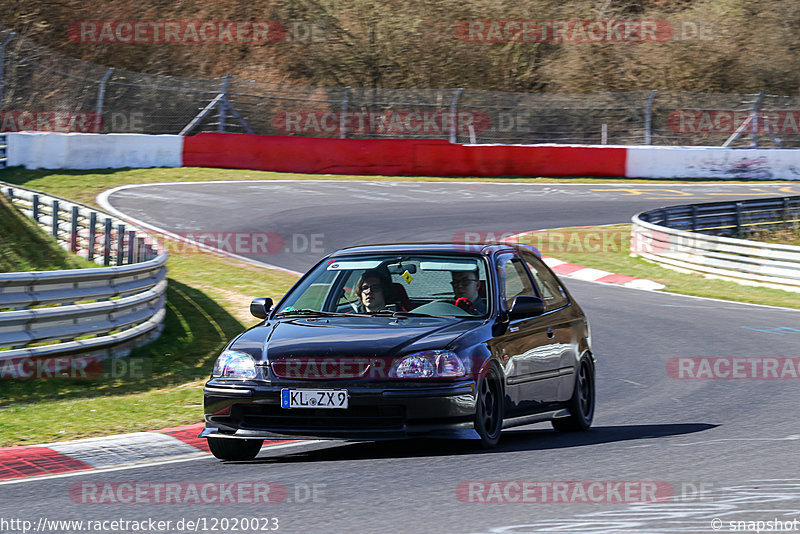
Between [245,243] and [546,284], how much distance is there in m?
13.4

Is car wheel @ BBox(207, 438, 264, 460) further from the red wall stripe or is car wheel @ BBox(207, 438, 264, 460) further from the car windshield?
the red wall stripe

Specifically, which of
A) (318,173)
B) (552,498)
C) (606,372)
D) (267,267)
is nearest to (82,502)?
(552,498)

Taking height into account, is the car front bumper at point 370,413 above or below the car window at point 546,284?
below

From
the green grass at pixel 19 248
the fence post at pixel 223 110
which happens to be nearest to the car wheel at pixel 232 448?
the green grass at pixel 19 248

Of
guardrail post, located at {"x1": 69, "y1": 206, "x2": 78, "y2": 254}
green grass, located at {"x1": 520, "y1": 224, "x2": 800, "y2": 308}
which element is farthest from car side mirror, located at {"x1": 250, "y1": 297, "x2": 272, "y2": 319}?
green grass, located at {"x1": 520, "y1": 224, "x2": 800, "y2": 308}

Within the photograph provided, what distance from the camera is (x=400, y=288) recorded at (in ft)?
26.8

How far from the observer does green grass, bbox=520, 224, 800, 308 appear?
1912 cm

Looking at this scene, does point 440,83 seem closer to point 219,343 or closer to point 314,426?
point 219,343

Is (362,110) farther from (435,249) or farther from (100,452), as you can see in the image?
(100,452)

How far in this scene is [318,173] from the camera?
3180cm

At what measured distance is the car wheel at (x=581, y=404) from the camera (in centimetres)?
856

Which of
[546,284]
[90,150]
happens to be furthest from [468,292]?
[90,150]

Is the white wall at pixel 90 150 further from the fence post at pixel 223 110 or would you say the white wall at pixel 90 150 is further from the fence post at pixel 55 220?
the fence post at pixel 55 220

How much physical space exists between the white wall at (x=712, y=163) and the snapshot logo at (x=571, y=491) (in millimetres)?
28988
